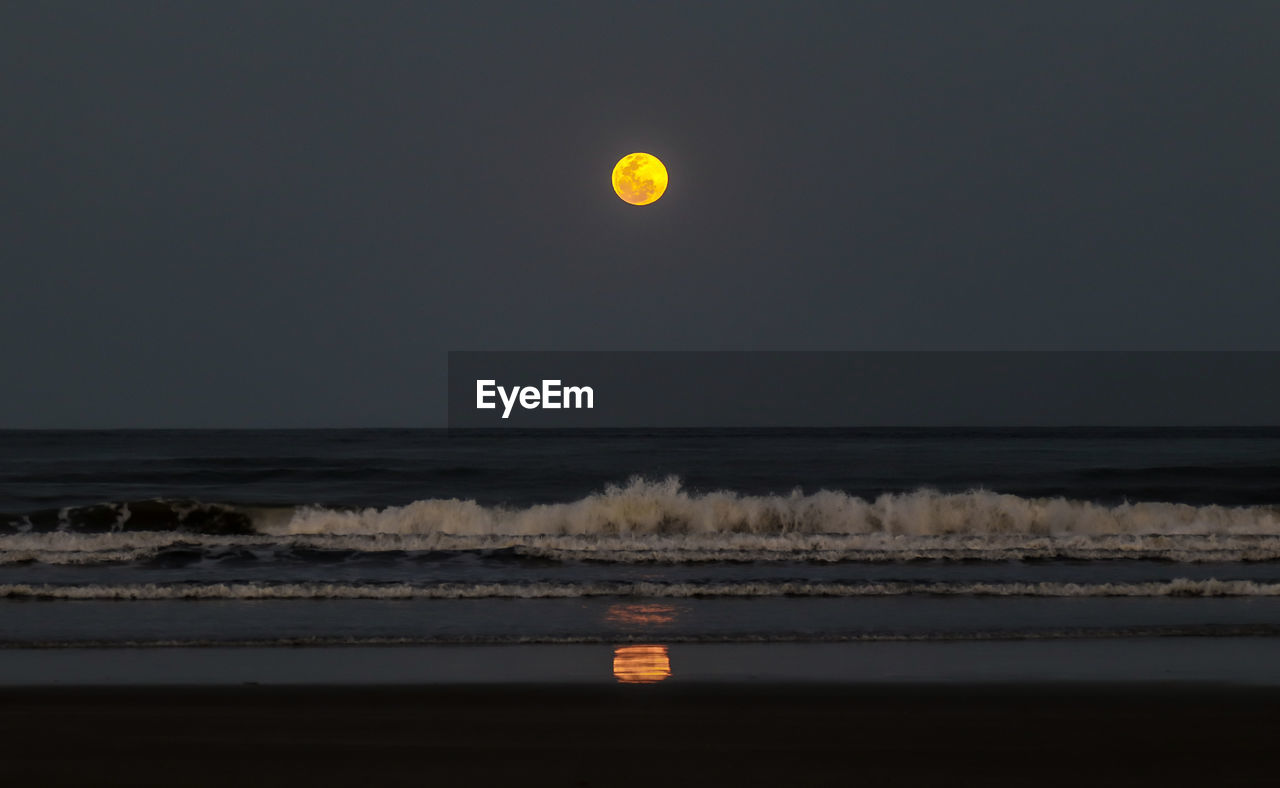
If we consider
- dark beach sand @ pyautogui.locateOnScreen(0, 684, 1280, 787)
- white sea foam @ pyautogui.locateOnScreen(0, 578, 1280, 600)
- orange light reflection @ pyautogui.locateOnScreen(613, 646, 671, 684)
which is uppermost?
white sea foam @ pyautogui.locateOnScreen(0, 578, 1280, 600)

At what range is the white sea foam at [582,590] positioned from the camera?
11961mm

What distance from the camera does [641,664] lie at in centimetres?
839

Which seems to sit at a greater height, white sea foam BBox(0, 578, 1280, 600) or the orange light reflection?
white sea foam BBox(0, 578, 1280, 600)

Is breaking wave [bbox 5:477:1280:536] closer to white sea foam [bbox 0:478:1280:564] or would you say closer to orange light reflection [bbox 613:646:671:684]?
white sea foam [bbox 0:478:1280:564]

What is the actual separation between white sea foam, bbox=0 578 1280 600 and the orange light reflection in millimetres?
2983

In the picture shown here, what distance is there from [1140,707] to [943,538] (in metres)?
9.91

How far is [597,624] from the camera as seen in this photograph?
404 inches

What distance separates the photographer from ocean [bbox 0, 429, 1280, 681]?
10.0 m

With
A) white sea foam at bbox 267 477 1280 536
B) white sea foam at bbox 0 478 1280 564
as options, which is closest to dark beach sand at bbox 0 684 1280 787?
white sea foam at bbox 0 478 1280 564

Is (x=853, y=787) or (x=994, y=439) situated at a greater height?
(x=994, y=439)

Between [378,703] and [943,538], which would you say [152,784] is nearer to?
[378,703]

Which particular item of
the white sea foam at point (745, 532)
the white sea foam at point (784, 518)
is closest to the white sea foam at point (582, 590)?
the white sea foam at point (745, 532)

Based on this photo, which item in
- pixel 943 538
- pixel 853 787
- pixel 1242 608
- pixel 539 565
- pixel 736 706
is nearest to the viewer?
pixel 853 787

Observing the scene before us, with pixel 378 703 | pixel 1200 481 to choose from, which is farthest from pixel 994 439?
pixel 378 703
